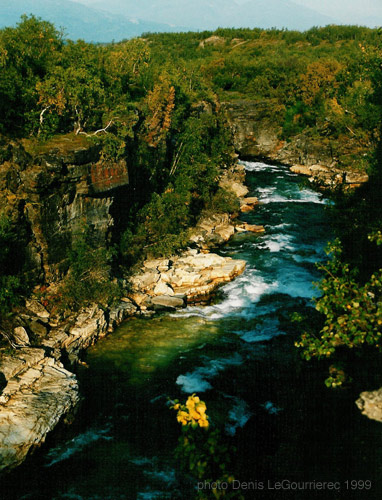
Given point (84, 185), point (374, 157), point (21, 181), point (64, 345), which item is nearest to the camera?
point (64, 345)

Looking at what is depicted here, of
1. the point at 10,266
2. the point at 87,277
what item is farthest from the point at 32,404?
the point at 87,277

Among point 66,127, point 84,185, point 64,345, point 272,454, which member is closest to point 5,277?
point 64,345

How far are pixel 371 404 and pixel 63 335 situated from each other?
1160 centimetres

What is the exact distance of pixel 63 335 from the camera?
52.9 feet

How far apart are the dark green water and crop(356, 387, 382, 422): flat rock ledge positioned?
215 mm

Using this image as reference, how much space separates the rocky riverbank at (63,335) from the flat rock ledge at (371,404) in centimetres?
914

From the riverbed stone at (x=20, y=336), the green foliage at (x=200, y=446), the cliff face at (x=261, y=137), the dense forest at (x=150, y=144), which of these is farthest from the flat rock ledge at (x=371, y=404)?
the cliff face at (x=261, y=137)

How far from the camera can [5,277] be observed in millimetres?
16469

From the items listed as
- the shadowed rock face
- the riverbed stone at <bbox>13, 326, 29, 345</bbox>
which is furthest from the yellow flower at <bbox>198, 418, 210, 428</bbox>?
the shadowed rock face

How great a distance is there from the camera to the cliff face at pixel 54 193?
16797mm

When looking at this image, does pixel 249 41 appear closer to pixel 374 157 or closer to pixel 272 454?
pixel 374 157

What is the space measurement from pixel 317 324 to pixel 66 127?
1563cm

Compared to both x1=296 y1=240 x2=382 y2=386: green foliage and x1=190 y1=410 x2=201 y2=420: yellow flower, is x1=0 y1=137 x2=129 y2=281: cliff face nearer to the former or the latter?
x1=296 y1=240 x2=382 y2=386: green foliage

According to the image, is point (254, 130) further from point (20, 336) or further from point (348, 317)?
point (348, 317)
